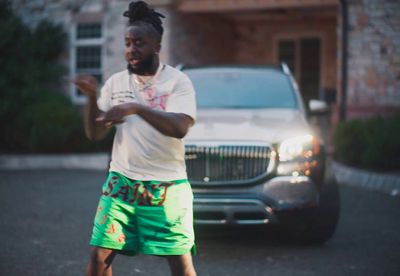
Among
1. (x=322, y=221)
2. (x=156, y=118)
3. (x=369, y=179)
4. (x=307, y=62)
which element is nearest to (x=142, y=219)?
(x=156, y=118)

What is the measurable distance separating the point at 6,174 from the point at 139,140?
359 inches

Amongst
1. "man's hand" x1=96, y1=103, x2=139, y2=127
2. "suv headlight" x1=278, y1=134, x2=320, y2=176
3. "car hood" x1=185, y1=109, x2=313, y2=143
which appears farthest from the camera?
"car hood" x1=185, y1=109, x2=313, y2=143

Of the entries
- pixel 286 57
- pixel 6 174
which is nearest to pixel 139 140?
pixel 6 174

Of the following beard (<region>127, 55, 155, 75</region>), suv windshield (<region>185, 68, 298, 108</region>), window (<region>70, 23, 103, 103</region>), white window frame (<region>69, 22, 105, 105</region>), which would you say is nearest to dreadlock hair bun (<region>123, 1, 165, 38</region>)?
beard (<region>127, 55, 155, 75</region>)

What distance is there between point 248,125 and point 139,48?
8.65ft

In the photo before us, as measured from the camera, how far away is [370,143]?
35.0ft

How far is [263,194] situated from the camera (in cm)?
561

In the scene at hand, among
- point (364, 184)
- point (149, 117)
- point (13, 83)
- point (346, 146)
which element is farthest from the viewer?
point (13, 83)

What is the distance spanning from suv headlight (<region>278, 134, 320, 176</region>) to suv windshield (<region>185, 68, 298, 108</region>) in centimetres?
96

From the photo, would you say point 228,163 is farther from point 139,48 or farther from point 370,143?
point 370,143

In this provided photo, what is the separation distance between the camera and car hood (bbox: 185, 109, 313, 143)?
580cm

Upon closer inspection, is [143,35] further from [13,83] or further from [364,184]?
[13,83]

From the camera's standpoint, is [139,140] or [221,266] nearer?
[139,140]

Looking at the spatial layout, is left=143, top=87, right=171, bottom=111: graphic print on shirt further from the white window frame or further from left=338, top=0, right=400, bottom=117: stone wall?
the white window frame
